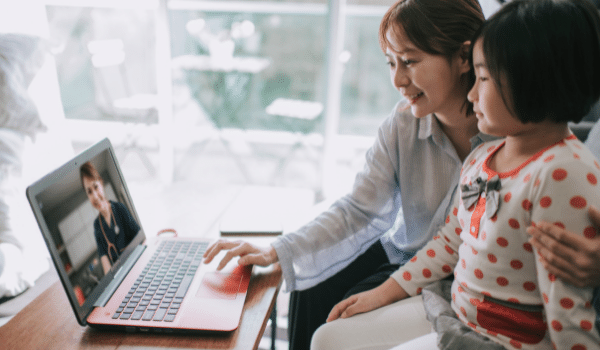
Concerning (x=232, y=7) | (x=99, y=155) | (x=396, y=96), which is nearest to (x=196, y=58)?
(x=232, y=7)

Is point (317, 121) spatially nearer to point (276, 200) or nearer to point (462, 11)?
point (276, 200)

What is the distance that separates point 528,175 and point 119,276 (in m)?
0.77

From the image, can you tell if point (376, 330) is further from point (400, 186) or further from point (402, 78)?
point (402, 78)

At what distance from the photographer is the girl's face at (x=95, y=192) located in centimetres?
84

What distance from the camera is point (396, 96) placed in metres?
3.17

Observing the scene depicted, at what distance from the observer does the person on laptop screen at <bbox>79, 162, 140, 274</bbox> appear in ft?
2.71

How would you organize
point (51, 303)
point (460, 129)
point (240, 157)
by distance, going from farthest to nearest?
point (240, 157) → point (460, 129) → point (51, 303)

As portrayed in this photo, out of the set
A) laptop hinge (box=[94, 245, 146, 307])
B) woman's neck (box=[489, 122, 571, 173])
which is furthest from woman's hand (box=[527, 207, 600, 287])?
laptop hinge (box=[94, 245, 146, 307])

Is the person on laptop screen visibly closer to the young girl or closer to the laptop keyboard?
the laptop keyboard

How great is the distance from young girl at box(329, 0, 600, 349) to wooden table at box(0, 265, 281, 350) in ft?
0.95

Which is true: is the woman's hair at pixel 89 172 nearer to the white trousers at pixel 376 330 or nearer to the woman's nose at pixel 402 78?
the white trousers at pixel 376 330

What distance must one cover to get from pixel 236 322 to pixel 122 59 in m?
3.19

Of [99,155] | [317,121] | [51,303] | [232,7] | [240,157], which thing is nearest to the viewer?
[51,303]

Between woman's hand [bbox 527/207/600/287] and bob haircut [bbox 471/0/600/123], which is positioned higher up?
bob haircut [bbox 471/0/600/123]
